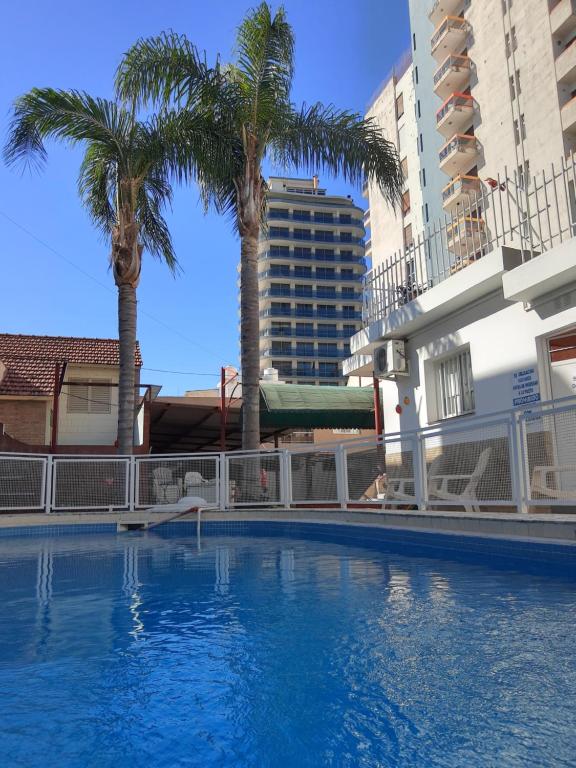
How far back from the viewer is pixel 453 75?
43.0 meters

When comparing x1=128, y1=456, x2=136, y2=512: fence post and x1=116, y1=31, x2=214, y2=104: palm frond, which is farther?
x1=128, y1=456, x2=136, y2=512: fence post

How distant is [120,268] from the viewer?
51.7 ft

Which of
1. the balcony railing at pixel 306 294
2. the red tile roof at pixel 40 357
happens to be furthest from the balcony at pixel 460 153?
Answer: the balcony railing at pixel 306 294

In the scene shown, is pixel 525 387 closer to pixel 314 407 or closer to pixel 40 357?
pixel 314 407

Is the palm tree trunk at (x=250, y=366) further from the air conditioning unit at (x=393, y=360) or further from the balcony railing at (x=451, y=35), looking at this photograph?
the balcony railing at (x=451, y=35)

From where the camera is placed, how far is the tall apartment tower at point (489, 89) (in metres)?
31.9

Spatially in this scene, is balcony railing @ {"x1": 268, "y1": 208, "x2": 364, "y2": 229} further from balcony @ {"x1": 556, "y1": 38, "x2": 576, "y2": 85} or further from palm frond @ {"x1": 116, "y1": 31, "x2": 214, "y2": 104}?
palm frond @ {"x1": 116, "y1": 31, "x2": 214, "y2": 104}

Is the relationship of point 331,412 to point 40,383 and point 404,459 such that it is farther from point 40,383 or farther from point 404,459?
point 40,383

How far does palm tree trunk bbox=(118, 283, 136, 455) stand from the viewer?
15320 mm

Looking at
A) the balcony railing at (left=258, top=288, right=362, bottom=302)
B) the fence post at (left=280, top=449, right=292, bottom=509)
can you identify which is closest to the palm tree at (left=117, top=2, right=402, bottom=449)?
the fence post at (left=280, top=449, right=292, bottom=509)

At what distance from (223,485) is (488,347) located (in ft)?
20.5

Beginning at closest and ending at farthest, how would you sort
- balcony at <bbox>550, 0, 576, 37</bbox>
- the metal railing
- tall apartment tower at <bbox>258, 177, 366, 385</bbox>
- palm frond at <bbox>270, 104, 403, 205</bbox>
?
the metal railing < palm frond at <bbox>270, 104, 403, 205</bbox> < balcony at <bbox>550, 0, 576, 37</bbox> < tall apartment tower at <bbox>258, 177, 366, 385</bbox>

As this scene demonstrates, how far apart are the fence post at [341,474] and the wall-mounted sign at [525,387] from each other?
307cm

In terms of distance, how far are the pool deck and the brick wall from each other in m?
9.83
